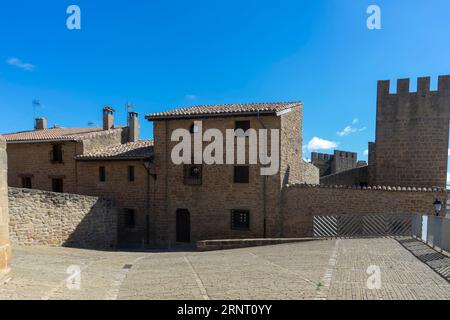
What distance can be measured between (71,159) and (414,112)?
68.1 feet

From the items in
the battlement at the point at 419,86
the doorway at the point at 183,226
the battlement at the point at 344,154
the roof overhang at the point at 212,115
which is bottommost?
the doorway at the point at 183,226

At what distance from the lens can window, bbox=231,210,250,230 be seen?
Answer: 14273 millimetres

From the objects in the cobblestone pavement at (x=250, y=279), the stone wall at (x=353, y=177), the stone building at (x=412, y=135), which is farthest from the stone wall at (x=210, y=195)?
the cobblestone pavement at (x=250, y=279)

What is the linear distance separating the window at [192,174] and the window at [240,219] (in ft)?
8.81

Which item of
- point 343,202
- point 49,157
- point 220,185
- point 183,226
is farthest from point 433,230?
point 49,157

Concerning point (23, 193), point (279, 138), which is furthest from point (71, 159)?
point (279, 138)

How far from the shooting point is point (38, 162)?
17797 millimetres

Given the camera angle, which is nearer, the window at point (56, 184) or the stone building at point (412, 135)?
the stone building at point (412, 135)

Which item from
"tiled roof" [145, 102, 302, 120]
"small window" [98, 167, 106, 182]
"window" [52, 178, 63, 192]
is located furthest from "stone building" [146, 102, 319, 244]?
"window" [52, 178, 63, 192]

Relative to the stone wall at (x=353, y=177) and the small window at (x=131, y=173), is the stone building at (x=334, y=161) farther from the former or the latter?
the small window at (x=131, y=173)

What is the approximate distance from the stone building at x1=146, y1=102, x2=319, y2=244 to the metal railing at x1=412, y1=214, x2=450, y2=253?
5.82 meters

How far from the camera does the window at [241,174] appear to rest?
46.8 feet

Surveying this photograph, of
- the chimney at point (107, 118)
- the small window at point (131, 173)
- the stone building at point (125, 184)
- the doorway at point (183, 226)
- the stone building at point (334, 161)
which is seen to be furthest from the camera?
the stone building at point (334, 161)

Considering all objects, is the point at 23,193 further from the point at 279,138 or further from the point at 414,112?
the point at 414,112
